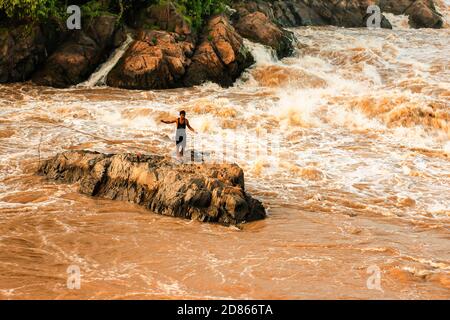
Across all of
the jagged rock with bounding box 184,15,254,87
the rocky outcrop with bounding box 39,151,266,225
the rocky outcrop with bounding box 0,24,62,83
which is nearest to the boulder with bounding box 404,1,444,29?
the jagged rock with bounding box 184,15,254,87

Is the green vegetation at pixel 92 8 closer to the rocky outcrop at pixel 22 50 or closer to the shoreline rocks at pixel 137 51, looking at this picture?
the shoreline rocks at pixel 137 51

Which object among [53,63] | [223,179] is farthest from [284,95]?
[223,179]

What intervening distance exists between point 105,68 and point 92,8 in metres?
2.52

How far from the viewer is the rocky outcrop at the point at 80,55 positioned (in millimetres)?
19250

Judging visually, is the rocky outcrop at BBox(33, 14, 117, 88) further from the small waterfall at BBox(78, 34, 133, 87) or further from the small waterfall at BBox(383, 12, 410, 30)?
the small waterfall at BBox(383, 12, 410, 30)

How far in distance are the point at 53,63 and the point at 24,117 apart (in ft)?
14.4

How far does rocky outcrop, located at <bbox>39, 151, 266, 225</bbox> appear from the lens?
9.30 m

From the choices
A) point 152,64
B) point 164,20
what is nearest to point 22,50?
point 152,64

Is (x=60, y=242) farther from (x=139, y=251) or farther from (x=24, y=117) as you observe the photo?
(x=24, y=117)

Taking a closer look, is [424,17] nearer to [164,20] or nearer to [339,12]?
[339,12]

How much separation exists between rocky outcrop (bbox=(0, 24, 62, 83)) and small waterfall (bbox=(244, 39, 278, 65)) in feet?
24.9

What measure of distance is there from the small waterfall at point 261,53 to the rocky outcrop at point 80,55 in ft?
17.3

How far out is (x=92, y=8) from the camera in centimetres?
2062

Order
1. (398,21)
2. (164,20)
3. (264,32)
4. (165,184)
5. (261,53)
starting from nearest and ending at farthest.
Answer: (165,184) → (164,20) → (261,53) → (264,32) → (398,21)
